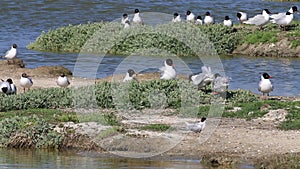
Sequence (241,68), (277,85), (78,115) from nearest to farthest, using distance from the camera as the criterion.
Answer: (78,115) → (277,85) → (241,68)

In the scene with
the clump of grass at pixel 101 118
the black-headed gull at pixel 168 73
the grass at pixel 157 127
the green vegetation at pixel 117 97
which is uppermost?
the black-headed gull at pixel 168 73

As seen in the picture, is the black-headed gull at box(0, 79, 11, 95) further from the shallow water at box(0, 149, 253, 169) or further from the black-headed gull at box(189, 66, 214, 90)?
the shallow water at box(0, 149, 253, 169)

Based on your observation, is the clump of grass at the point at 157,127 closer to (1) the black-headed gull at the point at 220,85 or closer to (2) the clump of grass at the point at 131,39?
(1) the black-headed gull at the point at 220,85

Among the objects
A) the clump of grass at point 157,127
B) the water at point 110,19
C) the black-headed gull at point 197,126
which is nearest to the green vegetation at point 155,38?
the water at point 110,19

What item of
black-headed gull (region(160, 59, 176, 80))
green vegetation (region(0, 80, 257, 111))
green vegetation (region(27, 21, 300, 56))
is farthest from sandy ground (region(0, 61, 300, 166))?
green vegetation (region(27, 21, 300, 56))

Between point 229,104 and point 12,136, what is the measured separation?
4.91m

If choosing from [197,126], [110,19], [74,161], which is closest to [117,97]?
[197,126]

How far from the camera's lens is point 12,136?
15.5 meters

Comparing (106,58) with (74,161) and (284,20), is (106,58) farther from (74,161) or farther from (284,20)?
(74,161)

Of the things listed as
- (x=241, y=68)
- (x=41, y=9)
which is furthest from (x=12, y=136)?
(x=41, y=9)

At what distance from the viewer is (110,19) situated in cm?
3962

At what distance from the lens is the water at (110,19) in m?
26.6

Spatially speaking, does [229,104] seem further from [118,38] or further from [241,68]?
[118,38]

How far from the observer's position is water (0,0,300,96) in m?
26.6
